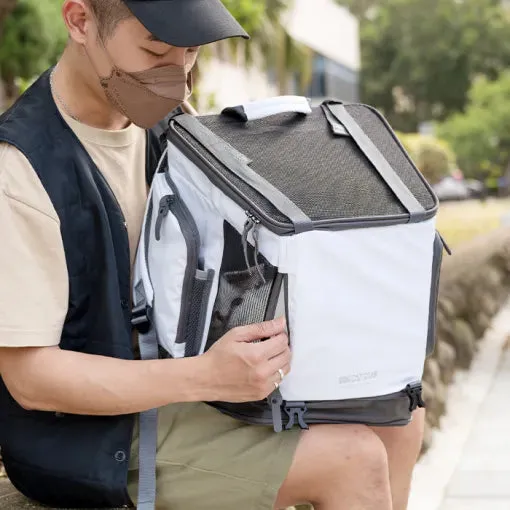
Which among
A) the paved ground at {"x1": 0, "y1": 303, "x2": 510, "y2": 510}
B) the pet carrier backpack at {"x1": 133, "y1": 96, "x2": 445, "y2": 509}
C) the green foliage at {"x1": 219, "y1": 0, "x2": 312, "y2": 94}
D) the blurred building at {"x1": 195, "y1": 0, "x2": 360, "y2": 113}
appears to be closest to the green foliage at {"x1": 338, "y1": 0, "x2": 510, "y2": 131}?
the blurred building at {"x1": 195, "y1": 0, "x2": 360, "y2": 113}

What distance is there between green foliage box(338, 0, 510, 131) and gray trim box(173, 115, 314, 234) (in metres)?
53.9

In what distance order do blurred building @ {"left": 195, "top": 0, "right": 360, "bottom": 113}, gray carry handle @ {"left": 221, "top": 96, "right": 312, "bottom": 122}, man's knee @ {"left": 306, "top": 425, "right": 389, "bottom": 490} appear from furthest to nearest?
blurred building @ {"left": 195, "top": 0, "right": 360, "bottom": 113}
gray carry handle @ {"left": 221, "top": 96, "right": 312, "bottom": 122}
man's knee @ {"left": 306, "top": 425, "right": 389, "bottom": 490}

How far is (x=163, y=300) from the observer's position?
214cm

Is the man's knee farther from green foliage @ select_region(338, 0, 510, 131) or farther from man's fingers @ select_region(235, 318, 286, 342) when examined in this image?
green foliage @ select_region(338, 0, 510, 131)

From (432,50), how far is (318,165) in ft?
180

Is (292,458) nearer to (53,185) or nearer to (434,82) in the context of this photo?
(53,185)

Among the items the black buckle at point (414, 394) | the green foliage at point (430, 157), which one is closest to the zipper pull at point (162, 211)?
the black buckle at point (414, 394)

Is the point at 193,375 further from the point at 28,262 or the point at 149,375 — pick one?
the point at 28,262

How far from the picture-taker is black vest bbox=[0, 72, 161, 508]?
2.10 metres

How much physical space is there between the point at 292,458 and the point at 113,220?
0.61 metres

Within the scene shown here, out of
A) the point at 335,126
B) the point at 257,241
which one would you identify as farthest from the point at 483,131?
the point at 257,241

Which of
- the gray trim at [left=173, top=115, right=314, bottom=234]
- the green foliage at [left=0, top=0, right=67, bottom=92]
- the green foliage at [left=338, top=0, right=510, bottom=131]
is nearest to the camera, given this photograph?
the gray trim at [left=173, top=115, right=314, bottom=234]

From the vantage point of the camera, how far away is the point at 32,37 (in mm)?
16219

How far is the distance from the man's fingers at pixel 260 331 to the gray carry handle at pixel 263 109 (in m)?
0.52
